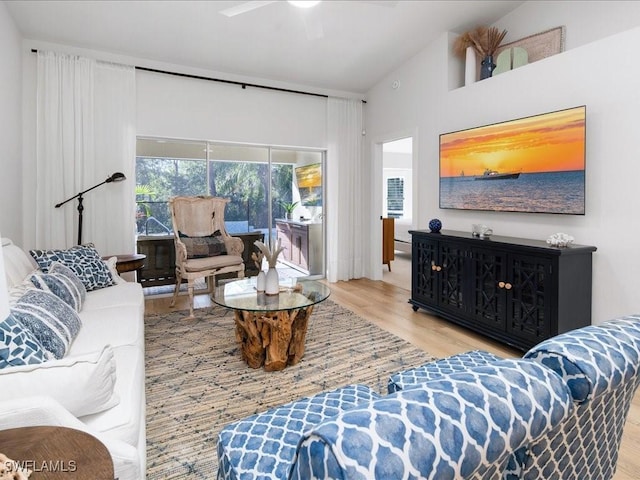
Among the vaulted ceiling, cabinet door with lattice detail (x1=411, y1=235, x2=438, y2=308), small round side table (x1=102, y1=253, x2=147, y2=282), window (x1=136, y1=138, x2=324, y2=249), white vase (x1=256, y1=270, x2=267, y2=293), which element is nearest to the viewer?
white vase (x1=256, y1=270, x2=267, y2=293)

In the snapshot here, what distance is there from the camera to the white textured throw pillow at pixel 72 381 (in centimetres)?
112

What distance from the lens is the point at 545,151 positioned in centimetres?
322

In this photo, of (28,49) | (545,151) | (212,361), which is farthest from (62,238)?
(545,151)

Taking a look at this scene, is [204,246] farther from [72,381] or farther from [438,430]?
[438,430]

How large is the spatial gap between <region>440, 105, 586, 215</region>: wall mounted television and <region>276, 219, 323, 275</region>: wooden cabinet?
7.09ft

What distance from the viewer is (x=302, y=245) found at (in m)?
5.75

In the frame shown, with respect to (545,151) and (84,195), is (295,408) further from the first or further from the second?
(84,195)

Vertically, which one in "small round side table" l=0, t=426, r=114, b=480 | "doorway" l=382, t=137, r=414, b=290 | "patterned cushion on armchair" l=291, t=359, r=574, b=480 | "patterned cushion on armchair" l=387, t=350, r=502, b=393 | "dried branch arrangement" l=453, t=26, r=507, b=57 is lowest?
"patterned cushion on armchair" l=387, t=350, r=502, b=393

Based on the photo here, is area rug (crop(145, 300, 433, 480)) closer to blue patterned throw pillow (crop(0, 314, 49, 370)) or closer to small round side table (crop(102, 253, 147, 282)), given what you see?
small round side table (crop(102, 253, 147, 282))

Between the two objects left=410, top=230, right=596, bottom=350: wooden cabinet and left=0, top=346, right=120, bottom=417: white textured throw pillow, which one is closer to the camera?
left=0, top=346, right=120, bottom=417: white textured throw pillow

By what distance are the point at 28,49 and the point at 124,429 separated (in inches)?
170

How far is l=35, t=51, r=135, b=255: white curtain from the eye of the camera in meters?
3.90

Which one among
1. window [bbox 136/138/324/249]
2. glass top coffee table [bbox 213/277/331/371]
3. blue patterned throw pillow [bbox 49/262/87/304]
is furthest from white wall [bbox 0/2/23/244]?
glass top coffee table [bbox 213/277/331/371]

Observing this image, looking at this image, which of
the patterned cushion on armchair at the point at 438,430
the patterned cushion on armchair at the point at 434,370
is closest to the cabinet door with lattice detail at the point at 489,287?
the patterned cushion on armchair at the point at 434,370
